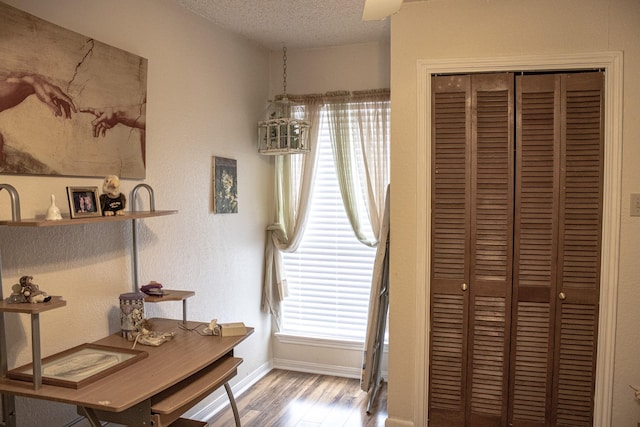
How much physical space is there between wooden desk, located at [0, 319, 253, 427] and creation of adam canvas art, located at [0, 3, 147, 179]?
0.84 metres

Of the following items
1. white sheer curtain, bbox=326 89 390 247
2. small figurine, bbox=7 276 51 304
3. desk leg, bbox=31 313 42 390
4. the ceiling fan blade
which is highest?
the ceiling fan blade

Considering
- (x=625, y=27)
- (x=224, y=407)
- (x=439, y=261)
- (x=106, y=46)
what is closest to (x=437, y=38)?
(x=625, y=27)

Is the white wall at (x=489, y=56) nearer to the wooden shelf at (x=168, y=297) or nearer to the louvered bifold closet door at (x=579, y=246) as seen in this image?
the louvered bifold closet door at (x=579, y=246)

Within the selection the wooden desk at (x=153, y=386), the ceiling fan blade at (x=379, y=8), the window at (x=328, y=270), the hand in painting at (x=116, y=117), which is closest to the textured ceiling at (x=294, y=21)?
the window at (x=328, y=270)

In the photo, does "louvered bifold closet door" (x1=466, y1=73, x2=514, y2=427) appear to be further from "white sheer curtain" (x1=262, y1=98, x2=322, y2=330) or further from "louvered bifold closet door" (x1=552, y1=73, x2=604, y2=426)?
"white sheer curtain" (x1=262, y1=98, x2=322, y2=330)

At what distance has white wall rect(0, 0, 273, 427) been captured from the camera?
186 centimetres

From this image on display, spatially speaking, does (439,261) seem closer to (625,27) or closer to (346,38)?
(625,27)

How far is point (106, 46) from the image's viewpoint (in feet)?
7.03

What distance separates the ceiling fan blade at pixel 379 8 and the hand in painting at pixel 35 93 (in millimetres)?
1321

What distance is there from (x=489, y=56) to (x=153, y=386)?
7.65 ft

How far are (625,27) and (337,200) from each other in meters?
2.14

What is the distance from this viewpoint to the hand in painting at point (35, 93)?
1.69 meters

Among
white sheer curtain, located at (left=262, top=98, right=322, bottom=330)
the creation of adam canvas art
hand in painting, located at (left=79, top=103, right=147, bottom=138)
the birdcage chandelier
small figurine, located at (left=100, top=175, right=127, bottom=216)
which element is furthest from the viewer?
white sheer curtain, located at (left=262, top=98, right=322, bottom=330)

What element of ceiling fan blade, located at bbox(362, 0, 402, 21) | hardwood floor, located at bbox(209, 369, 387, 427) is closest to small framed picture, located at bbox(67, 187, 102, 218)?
ceiling fan blade, located at bbox(362, 0, 402, 21)
